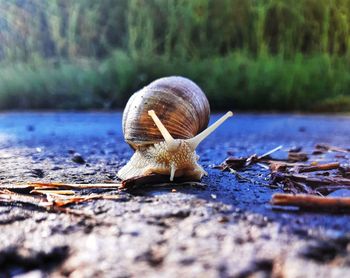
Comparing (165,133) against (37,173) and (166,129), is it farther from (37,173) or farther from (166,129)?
(37,173)

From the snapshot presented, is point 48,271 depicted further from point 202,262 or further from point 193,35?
point 193,35

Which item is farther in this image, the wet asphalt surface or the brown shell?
the brown shell

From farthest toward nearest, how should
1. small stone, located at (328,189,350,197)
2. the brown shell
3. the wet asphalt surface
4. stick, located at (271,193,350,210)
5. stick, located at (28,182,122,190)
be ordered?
the brown shell, stick, located at (28,182,122,190), small stone, located at (328,189,350,197), stick, located at (271,193,350,210), the wet asphalt surface

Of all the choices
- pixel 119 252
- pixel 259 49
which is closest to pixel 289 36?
pixel 259 49

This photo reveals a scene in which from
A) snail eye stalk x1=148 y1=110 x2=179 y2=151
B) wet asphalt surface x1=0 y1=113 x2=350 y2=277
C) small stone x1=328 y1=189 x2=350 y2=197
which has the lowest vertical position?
small stone x1=328 y1=189 x2=350 y2=197

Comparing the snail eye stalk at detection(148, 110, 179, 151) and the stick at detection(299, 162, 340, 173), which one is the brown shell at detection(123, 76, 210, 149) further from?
the stick at detection(299, 162, 340, 173)

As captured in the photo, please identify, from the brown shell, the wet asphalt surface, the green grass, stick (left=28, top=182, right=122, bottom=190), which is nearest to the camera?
the wet asphalt surface

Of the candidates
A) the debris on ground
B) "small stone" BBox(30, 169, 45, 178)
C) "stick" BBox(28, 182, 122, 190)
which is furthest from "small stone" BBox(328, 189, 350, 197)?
"small stone" BBox(30, 169, 45, 178)

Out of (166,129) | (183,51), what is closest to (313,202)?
(166,129)
